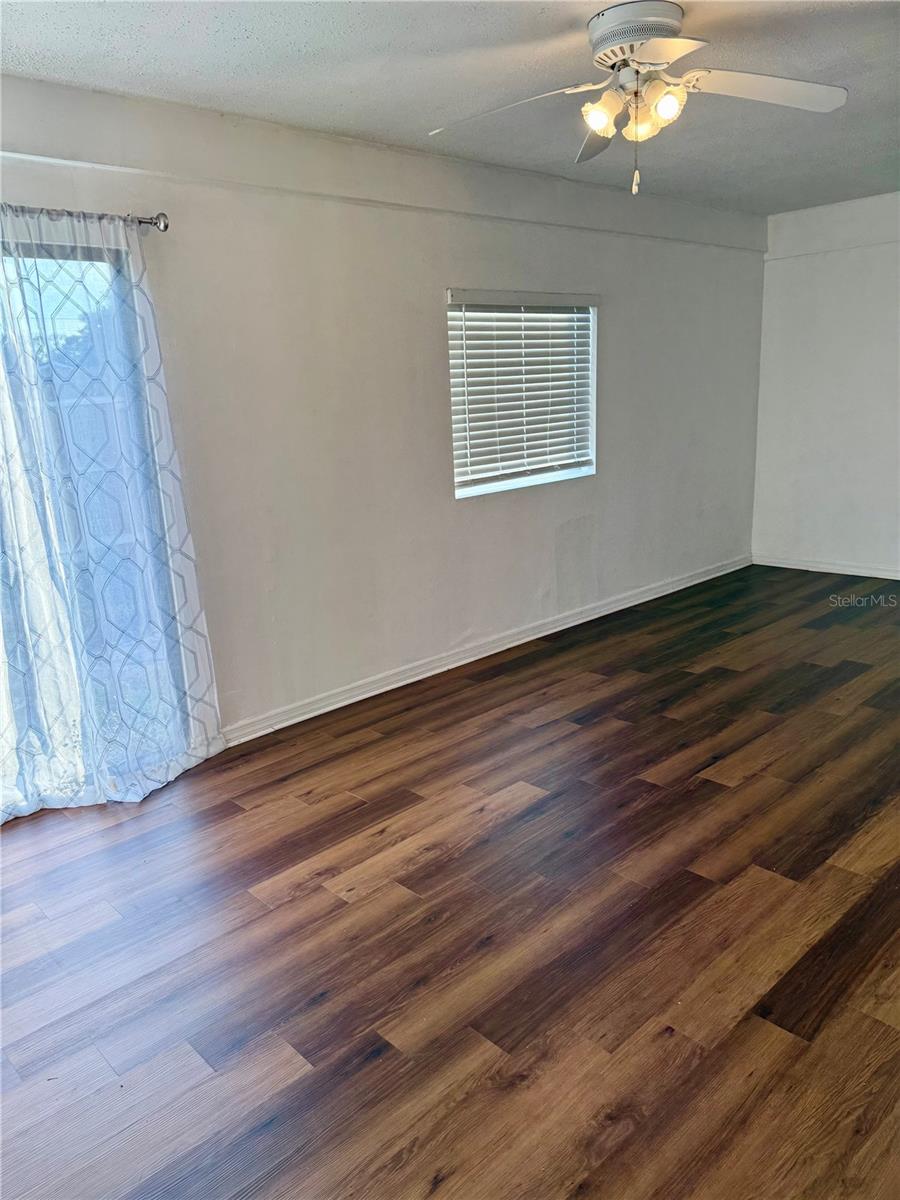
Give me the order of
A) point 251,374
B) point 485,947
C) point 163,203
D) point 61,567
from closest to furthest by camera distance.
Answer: point 485,947, point 61,567, point 163,203, point 251,374

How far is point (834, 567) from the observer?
19.9 ft

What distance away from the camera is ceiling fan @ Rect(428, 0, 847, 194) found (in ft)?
7.53

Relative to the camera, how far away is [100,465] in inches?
114

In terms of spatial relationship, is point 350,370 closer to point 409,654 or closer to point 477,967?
point 409,654

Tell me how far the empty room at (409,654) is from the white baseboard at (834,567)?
935 millimetres

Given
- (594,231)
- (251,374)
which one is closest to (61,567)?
(251,374)

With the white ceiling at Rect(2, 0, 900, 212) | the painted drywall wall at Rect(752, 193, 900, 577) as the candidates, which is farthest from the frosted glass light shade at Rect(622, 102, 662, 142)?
the painted drywall wall at Rect(752, 193, 900, 577)

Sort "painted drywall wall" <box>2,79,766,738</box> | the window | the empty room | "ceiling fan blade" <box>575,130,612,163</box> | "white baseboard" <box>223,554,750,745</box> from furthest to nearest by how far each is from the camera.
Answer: the window
"white baseboard" <box>223,554,750,745</box>
"painted drywall wall" <box>2,79,766,738</box>
"ceiling fan blade" <box>575,130,612,163</box>
the empty room

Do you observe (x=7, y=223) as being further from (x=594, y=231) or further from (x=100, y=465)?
(x=594, y=231)

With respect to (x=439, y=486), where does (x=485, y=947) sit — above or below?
below

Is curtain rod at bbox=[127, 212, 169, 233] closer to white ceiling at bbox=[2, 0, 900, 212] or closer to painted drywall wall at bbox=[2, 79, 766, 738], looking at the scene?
painted drywall wall at bbox=[2, 79, 766, 738]

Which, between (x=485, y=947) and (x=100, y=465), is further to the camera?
(x=100, y=465)

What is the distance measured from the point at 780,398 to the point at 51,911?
227 inches

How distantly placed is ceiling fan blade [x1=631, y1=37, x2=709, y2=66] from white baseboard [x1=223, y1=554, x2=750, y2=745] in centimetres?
273
